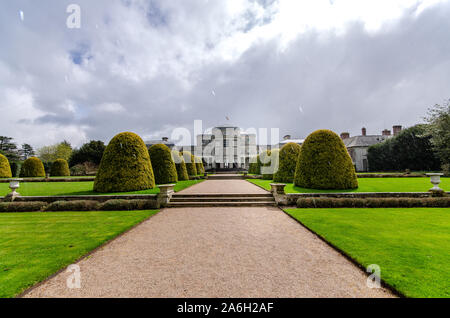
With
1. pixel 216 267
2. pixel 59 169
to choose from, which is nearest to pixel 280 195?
pixel 216 267

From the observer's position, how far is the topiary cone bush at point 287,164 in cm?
1648

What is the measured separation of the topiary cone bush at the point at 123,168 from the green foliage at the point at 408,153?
38.1 m

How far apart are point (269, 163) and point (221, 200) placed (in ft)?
48.9

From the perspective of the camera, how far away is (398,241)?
4.68m

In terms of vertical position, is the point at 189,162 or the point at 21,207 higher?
the point at 189,162

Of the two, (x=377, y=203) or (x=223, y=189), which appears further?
(x=223, y=189)

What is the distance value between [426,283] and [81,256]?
599cm

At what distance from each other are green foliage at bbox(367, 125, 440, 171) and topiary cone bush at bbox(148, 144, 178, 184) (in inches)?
1403

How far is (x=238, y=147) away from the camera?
56.9 meters

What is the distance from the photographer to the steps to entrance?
9.82 m

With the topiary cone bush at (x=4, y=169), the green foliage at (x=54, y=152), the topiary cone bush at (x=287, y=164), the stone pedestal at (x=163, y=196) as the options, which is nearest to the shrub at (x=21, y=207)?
the stone pedestal at (x=163, y=196)

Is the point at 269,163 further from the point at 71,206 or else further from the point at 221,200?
the point at 71,206
